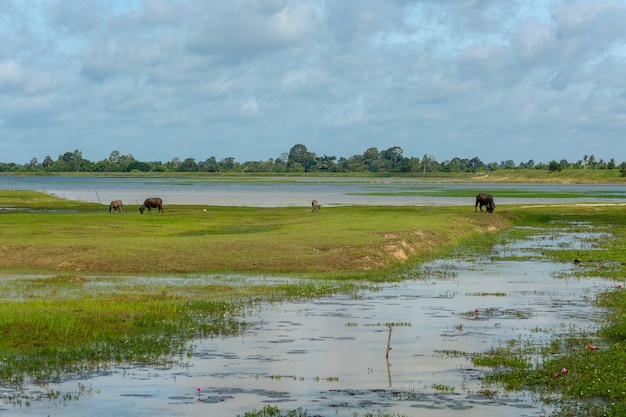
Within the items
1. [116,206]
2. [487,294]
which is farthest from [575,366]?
[116,206]

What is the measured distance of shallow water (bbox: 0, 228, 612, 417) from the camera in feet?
48.7

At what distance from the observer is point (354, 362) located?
1825cm

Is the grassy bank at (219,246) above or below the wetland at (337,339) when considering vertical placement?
above

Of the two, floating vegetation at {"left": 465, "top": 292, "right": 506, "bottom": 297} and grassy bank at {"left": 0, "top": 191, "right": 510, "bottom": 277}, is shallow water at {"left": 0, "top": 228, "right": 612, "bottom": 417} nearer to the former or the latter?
floating vegetation at {"left": 465, "top": 292, "right": 506, "bottom": 297}

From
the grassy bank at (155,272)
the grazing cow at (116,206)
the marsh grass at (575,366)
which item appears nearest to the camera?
the marsh grass at (575,366)

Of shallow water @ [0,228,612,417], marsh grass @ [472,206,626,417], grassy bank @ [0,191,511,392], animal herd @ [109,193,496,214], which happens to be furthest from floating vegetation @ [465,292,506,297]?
animal herd @ [109,193,496,214]

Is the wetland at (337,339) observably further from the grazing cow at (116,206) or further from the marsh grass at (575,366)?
the grazing cow at (116,206)

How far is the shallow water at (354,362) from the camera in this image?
1484 centimetres

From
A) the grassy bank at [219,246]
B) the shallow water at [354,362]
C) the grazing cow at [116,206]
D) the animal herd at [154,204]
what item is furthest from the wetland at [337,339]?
the grazing cow at [116,206]

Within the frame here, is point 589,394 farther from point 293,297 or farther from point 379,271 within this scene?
point 379,271

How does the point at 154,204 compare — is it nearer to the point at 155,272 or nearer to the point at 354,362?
the point at 155,272

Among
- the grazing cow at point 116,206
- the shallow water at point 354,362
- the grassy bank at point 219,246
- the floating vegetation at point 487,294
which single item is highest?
the grazing cow at point 116,206

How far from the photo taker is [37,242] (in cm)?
3825

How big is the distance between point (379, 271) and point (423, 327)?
12.2 metres
